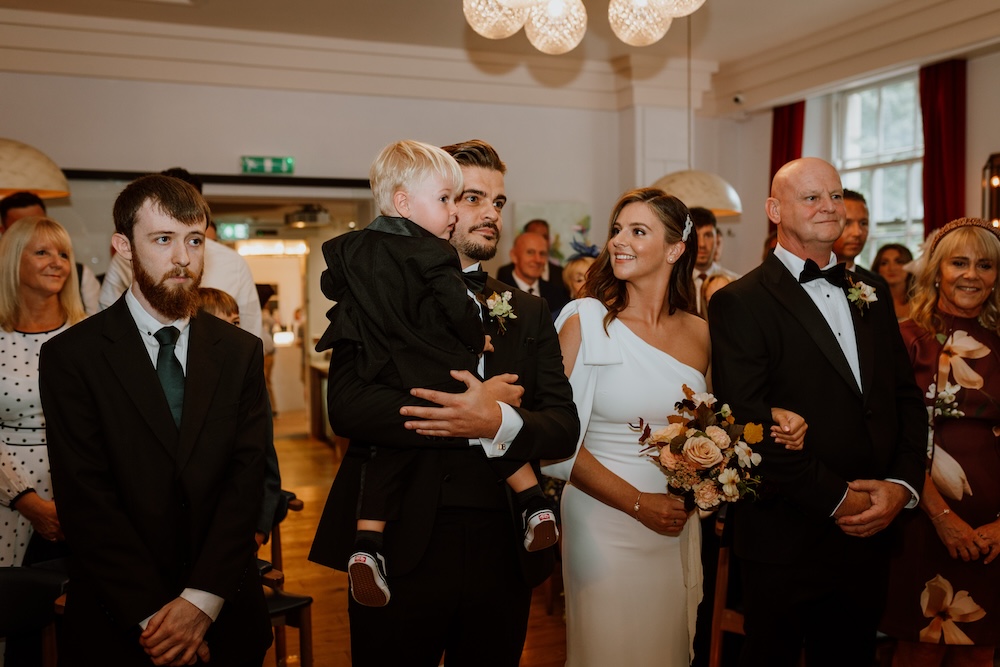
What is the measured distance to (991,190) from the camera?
6969 mm

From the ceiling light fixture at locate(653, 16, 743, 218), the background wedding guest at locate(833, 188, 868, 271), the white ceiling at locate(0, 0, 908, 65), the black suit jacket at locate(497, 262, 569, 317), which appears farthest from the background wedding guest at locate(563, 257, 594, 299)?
the white ceiling at locate(0, 0, 908, 65)

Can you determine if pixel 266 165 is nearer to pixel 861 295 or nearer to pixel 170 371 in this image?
pixel 170 371

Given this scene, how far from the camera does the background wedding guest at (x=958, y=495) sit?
3.23 metres

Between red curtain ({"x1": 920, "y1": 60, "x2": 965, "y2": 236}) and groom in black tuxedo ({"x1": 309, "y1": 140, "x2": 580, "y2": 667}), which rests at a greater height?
red curtain ({"x1": 920, "y1": 60, "x2": 965, "y2": 236})

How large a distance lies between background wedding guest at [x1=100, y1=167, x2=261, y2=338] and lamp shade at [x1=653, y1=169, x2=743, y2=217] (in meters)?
2.73

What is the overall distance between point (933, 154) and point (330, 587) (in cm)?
631

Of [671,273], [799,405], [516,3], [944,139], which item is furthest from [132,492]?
Answer: [944,139]

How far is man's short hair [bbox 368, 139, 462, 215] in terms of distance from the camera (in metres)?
2.18

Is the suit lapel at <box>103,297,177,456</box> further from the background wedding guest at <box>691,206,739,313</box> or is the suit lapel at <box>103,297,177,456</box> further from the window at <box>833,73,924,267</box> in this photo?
the window at <box>833,73,924,267</box>

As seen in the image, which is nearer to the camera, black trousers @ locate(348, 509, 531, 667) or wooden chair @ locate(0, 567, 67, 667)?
black trousers @ locate(348, 509, 531, 667)

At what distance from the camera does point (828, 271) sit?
2.74 m

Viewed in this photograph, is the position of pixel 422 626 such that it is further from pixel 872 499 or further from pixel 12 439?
pixel 12 439

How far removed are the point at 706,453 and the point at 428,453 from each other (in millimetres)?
822

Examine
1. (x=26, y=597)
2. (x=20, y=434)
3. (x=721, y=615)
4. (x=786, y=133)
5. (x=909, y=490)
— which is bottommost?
(x=721, y=615)
